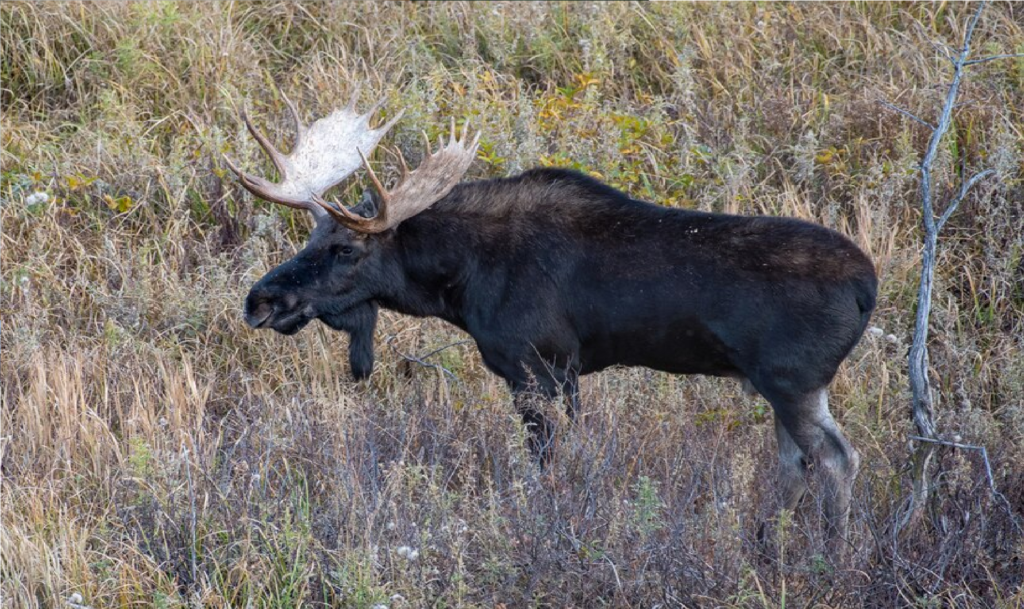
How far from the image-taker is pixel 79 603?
4836 millimetres

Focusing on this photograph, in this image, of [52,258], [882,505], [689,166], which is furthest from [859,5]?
[52,258]

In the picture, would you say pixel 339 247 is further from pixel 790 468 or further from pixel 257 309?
pixel 790 468

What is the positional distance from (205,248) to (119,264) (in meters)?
0.51

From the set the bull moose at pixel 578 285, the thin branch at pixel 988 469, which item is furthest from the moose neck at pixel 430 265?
the thin branch at pixel 988 469

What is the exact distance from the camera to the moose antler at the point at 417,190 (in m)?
6.21

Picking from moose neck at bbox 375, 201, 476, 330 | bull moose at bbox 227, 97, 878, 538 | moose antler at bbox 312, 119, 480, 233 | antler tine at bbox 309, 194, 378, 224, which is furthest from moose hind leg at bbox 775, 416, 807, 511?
antler tine at bbox 309, 194, 378, 224

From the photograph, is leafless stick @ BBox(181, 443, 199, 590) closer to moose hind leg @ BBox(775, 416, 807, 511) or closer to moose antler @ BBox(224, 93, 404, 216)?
moose antler @ BBox(224, 93, 404, 216)

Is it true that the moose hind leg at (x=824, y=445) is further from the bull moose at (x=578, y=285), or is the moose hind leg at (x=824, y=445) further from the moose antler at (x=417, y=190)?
the moose antler at (x=417, y=190)

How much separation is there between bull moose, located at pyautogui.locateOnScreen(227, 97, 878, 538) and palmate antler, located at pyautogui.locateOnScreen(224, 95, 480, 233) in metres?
0.01

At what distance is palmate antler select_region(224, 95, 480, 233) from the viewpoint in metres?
6.23

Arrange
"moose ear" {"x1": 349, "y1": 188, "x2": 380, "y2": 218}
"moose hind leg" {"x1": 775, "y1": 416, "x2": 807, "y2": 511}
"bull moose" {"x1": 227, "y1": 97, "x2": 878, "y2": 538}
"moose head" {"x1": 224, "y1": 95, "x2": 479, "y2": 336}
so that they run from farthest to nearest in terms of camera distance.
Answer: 1. "moose ear" {"x1": 349, "y1": 188, "x2": 380, "y2": 218}
2. "moose head" {"x1": 224, "y1": 95, "x2": 479, "y2": 336}
3. "moose hind leg" {"x1": 775, "y1": 416, "x2": 807, "y2": 511}
4. "bull moose" {"x1": 227, "y1": 97, "x2": 878, "y2": 538}

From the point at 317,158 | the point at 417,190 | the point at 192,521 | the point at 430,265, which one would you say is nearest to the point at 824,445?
the point at 430,265

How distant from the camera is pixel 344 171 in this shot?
272 inches

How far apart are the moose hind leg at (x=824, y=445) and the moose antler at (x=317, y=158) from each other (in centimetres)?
231
